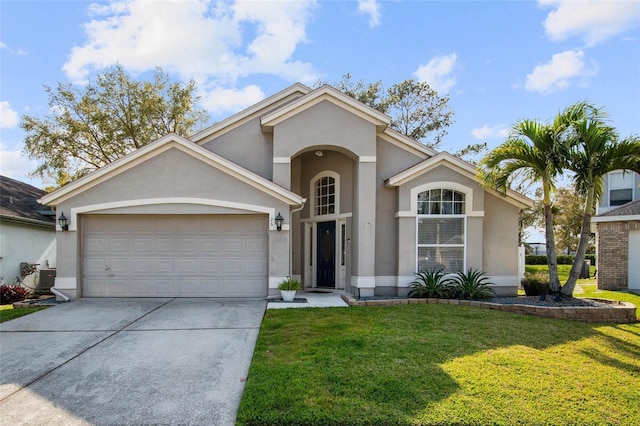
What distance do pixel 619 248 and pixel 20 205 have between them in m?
23.3

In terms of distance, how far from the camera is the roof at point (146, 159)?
1053 cm

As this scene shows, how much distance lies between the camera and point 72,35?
13297mm

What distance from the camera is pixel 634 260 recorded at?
14.6 metres

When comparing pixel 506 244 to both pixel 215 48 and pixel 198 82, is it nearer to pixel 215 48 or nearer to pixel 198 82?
pixel 215 48

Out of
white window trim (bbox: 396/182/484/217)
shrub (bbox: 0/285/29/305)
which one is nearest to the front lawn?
white window trim (bbox: 396/182/484/217)

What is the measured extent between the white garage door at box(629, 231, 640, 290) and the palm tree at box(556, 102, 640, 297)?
652 cm

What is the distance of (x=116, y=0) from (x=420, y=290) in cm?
1282

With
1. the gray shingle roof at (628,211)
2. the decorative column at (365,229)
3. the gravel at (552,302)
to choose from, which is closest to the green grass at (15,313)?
the decorative column at (365,229)

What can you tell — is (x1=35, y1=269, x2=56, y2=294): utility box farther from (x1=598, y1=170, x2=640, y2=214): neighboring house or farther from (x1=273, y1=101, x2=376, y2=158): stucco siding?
(x1=598, y1=170, x2=640, y2=214): neighboring house

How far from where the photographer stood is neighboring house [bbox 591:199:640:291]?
1458 centimetres

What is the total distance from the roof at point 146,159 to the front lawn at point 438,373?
166 inches

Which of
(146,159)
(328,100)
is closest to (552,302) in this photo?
(328,100)

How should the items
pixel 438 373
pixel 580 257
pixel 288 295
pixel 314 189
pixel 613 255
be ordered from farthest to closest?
pixel 613 255 < pixel 314 189 < pixel 288 295 < pixel 580 257 < pixel 438 373

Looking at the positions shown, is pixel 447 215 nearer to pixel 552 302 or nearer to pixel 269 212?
pixel 552 302
